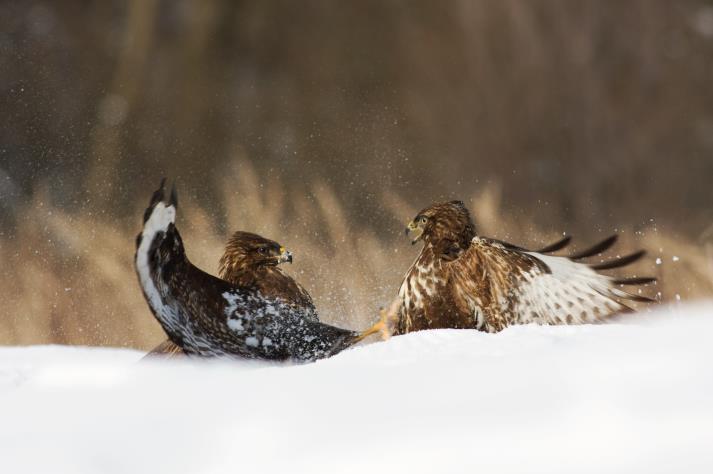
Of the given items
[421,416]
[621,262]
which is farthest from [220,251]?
[421,416]

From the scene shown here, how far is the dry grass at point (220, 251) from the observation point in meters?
2.18

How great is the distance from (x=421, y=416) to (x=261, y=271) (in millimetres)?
931

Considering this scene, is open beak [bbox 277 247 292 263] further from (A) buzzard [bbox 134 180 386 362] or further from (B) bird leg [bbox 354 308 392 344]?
(B) bird leg [bbox 354 308 392 344]

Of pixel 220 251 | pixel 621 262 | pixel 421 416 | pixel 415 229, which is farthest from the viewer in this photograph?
pixel 220 251

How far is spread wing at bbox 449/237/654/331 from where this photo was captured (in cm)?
169

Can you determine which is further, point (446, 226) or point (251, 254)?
point (251, 254)

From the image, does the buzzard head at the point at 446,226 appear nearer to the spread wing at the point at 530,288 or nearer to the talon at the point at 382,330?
the spread wing at the point at 530,288

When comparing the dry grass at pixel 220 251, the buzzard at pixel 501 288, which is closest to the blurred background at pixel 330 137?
the dry grass at pixel 220 251

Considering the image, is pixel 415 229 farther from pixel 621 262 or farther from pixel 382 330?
pixel 621 262

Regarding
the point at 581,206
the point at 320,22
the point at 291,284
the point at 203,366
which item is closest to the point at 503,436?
the point at 203,366

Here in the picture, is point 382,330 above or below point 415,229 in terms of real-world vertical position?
below

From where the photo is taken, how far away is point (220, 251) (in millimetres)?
2184

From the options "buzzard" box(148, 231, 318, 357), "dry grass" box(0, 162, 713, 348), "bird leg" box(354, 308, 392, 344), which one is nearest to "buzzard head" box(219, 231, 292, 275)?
"buzzard" box(148, 231, 318, 357)

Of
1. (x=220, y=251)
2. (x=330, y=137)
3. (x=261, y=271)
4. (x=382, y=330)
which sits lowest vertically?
(x=382, y=330)
